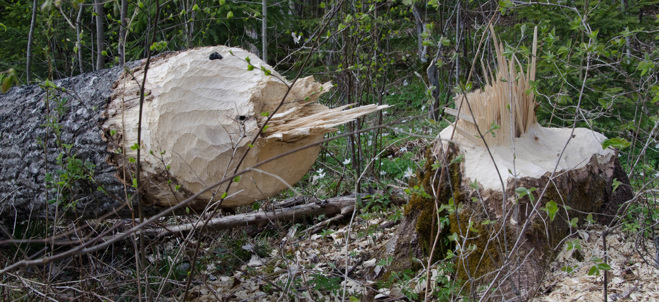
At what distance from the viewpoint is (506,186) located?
2434 mm

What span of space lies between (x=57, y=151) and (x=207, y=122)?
88cm

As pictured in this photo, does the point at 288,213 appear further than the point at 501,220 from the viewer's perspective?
Yes

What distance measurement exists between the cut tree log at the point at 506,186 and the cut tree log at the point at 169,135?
26.1 inches

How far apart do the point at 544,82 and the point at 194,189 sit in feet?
11.5

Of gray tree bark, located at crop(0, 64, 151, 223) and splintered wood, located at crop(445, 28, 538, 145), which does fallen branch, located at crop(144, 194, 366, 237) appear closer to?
gray tree bark, located at crop(0, 64, 151, 223)

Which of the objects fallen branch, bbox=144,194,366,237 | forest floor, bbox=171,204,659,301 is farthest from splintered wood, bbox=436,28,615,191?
fallen branch, bbox=144,194,366,237

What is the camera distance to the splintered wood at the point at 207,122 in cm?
239

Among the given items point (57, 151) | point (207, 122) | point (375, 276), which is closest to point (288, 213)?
point (375, 276)

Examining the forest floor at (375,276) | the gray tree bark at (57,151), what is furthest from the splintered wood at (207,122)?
the forest floor at (375,276)

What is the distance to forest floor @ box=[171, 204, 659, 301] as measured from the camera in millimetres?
Answer: 2285

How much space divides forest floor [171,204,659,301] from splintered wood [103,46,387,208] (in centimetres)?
48

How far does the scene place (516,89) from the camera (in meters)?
2.69

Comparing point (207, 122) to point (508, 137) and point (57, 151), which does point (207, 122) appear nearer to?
point (57, 151)

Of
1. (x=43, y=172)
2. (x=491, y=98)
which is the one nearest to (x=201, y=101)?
(x=43, y=172)
